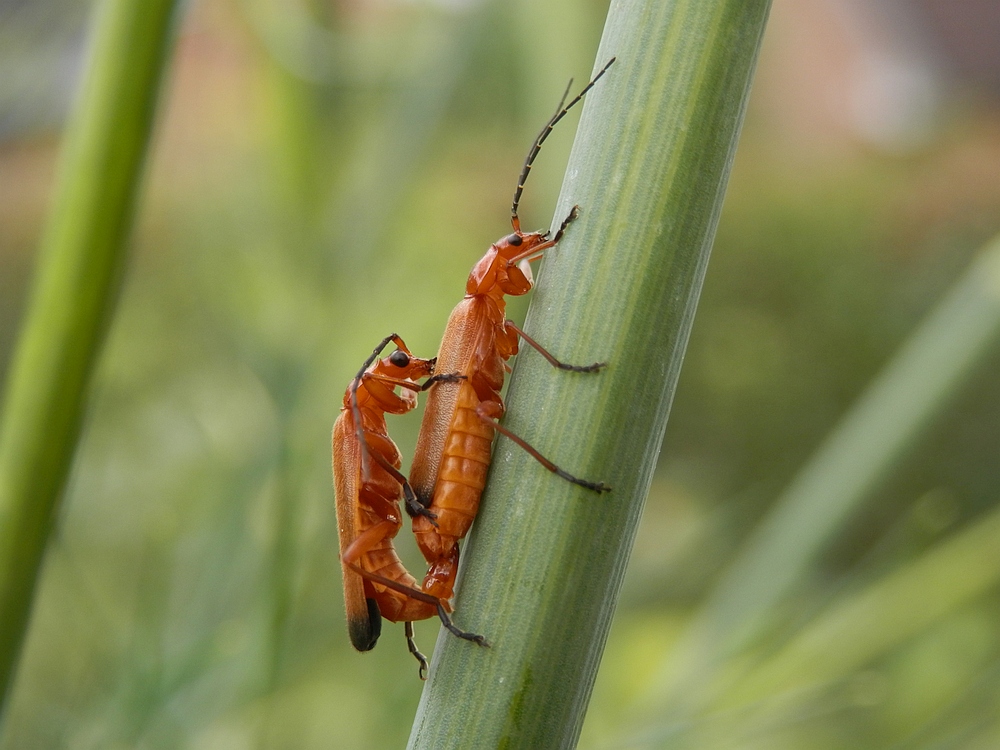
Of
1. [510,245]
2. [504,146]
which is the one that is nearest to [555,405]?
[510,245]

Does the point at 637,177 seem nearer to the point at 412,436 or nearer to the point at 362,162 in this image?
the point at 362,162

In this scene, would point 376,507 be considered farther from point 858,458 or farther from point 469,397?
point 858,458

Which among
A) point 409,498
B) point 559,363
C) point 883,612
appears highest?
point 883,612

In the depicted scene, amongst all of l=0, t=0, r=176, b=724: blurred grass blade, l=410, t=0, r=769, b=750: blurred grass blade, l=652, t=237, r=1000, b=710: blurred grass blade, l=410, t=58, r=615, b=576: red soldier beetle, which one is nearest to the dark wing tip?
l=410, t=58, r=615, b=576: red soldier beetle

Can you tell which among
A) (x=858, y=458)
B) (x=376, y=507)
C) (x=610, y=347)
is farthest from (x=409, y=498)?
(x=610, y=347)

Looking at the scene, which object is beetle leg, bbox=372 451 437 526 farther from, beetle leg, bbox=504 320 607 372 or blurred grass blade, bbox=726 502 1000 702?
beetle leg, bbox=504 320 607 372

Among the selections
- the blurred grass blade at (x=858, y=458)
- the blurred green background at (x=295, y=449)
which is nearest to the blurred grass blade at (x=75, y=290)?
the blurred green background at (x=295, y=449)
